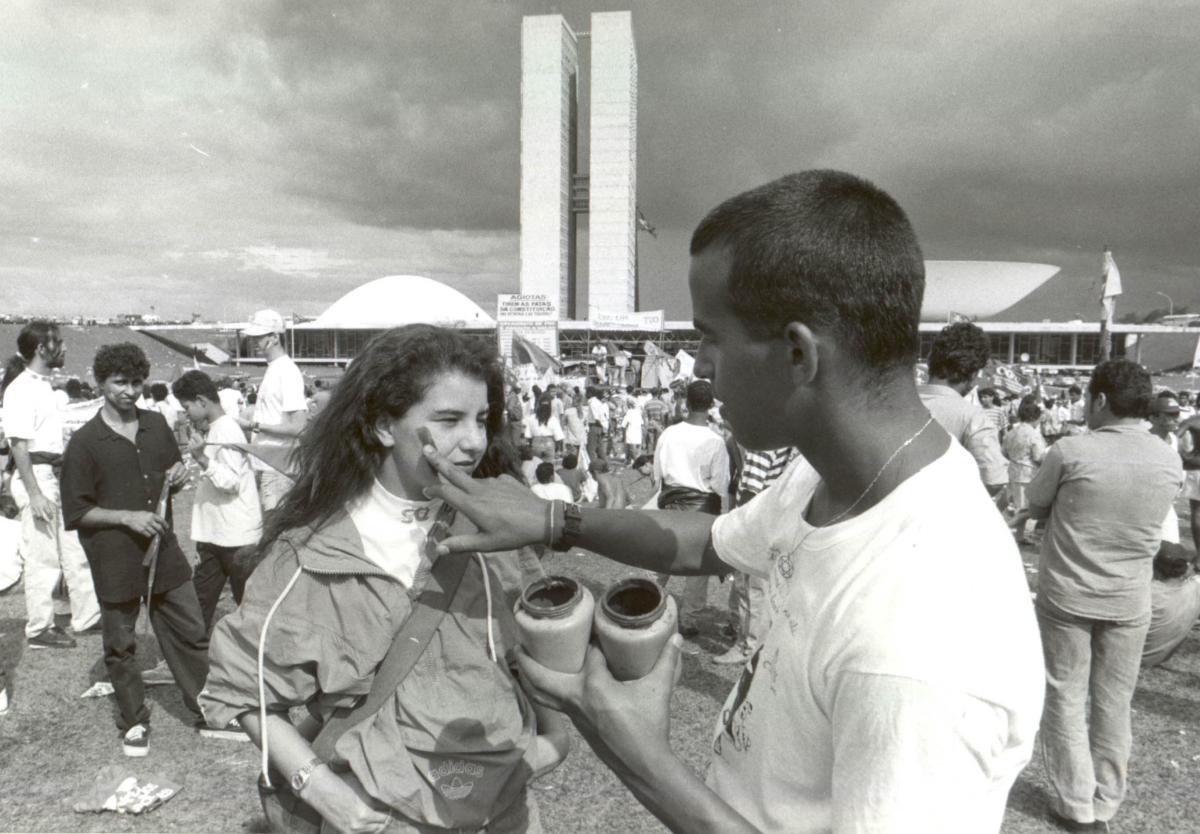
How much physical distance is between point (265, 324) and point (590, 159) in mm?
70284

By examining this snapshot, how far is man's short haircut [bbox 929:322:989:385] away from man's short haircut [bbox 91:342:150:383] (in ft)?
15.7

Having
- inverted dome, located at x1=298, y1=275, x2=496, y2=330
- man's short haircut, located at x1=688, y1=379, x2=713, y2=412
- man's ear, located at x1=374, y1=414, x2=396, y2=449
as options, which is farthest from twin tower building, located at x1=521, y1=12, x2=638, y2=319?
man's ear, located at x1=374, y1=414, x2=396, y2=449

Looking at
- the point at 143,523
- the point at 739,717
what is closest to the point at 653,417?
the point at 143,523

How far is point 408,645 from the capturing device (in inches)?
75.5

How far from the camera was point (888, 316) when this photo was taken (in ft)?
3.67

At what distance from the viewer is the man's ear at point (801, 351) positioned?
111cm

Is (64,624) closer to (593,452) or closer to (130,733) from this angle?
(130,733)

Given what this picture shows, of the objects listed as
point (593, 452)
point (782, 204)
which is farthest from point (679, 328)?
point (782, 204)

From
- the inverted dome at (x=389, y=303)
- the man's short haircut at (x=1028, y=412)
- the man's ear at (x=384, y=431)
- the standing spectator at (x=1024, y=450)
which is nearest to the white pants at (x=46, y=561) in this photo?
the man's ear at (x=384, y=431)

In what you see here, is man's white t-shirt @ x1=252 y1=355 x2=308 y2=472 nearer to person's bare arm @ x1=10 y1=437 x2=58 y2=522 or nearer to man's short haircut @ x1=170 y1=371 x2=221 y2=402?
man's short haircut @ x1=170 y1=371 x2=221 y2=402

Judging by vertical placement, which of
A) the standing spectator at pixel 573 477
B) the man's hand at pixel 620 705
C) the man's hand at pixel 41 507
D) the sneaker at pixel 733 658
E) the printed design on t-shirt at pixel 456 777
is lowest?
the sneaker at pixel 733 658

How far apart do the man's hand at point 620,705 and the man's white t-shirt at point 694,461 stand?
5.12 metres

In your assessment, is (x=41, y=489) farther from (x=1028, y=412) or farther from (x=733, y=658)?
(x=1028, y=412)

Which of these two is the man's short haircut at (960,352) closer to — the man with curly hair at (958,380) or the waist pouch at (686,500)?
the man with curly hair at (958,380)
